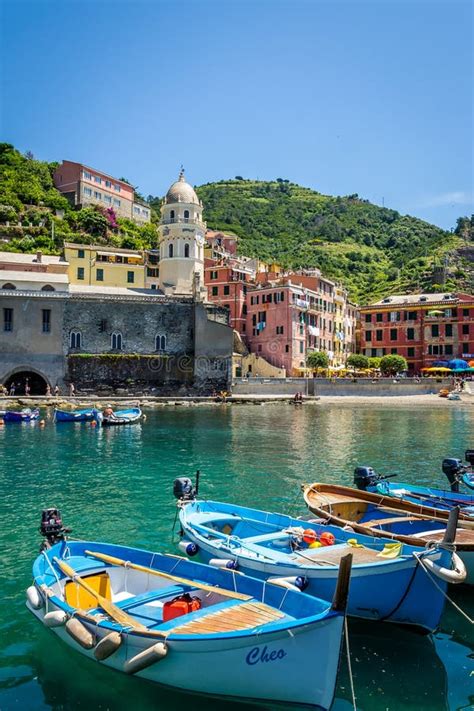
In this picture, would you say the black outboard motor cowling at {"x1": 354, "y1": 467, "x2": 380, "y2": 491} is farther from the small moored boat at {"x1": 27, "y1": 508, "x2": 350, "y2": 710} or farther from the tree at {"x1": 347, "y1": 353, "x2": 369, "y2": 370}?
the tree at {"x1": 347, "y1": 353, "x2": 369, "y2": 370}

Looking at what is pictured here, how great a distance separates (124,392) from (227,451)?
35449mm

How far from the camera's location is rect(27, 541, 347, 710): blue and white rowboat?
265 inches

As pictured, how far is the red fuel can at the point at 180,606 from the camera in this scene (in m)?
8.14

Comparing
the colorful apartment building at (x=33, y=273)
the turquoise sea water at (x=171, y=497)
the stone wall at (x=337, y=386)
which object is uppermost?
the colorful apartment building at (x=33, y=273)

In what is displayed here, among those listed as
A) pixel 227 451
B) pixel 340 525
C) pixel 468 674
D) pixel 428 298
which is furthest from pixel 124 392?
pixel 468 674

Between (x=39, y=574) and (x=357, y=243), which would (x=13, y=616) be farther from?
(x=357, y=243)

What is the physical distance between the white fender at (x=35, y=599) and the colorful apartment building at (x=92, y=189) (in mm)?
94845

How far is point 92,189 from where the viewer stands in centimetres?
10000

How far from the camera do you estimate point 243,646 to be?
673 cm

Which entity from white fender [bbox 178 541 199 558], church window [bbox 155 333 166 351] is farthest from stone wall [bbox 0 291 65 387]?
white fender [bbox 178 541 199 558]

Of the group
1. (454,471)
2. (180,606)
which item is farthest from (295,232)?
(180,606)

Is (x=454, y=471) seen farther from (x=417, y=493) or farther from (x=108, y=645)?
(x=108, y=645)

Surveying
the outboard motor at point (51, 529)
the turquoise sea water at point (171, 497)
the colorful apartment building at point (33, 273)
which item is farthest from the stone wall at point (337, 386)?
the outboard motor at point (51, 529)

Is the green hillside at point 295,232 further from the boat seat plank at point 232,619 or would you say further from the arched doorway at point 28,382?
the boat seat plank at point 232,619
